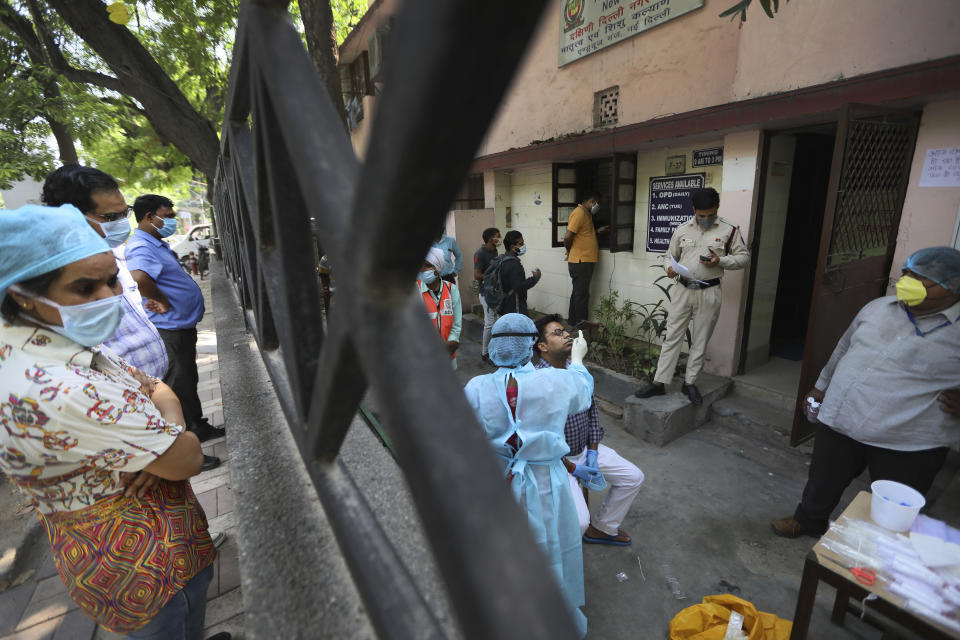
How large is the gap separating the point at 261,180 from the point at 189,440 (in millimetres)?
880

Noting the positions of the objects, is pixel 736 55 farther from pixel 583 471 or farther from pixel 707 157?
pixel 583 471

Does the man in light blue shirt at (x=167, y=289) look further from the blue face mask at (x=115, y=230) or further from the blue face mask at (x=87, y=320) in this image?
the blue face mask at (x=87, y=320)

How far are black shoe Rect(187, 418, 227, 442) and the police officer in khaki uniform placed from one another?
3.74 meters

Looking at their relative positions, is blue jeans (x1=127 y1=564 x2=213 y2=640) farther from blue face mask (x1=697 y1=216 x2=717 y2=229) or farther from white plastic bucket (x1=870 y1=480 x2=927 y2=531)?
blue face mask (x1=697 y1=216 x2=717 y2=229)

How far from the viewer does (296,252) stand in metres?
0.80

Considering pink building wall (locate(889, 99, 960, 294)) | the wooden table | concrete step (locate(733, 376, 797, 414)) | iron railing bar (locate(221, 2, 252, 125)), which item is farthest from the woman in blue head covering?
pink building wall (locate(889, 99, 960, 294))

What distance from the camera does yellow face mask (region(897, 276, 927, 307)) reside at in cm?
220

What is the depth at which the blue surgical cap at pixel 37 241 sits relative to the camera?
3.48 feet

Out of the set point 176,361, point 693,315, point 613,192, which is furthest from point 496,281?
point 176,361

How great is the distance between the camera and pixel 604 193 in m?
6.09

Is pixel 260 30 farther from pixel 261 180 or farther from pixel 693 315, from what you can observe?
pixel 693 315

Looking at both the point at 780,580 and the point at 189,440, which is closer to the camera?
the point at 189,440

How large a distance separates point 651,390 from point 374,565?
3.91 m

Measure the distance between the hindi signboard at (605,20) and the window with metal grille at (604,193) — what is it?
126cm
